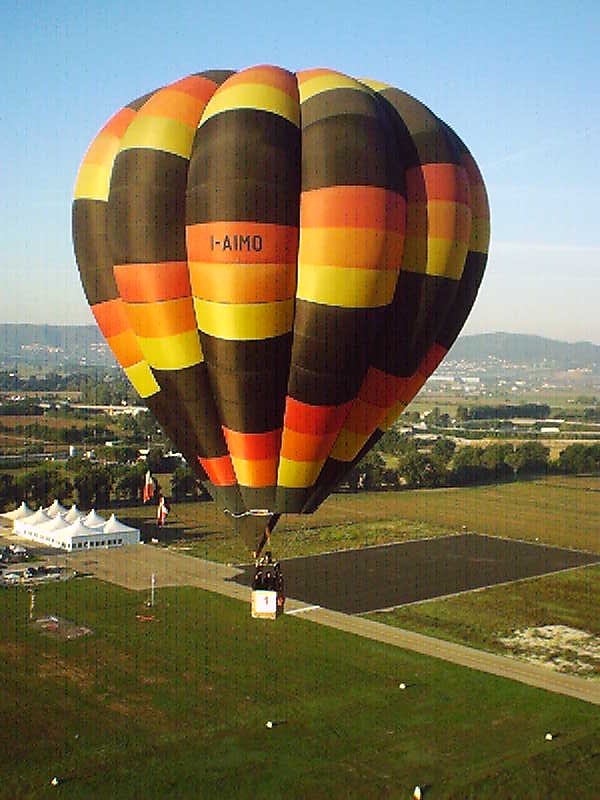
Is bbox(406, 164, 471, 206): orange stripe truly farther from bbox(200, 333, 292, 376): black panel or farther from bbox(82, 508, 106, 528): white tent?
bbox(82, 508, 106, 528): white tent

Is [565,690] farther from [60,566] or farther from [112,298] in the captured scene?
[60,566]

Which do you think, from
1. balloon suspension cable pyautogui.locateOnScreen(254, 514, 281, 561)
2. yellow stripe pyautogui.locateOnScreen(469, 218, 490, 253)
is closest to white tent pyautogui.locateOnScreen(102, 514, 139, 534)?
balloon suspension cable pyautogui.locateOnScreen(254, 514, 281, 561)

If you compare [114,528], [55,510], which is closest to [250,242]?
[114,528]

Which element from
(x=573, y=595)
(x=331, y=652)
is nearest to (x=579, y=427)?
(x=573, y=595)

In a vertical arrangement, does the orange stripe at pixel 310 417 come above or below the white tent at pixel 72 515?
above

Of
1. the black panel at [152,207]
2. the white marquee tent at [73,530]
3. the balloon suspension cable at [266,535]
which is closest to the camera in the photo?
the black panel at [152,207]

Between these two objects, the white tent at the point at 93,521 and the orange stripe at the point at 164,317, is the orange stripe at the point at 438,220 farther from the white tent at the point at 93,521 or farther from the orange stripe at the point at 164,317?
the white tent at the point at 93,521

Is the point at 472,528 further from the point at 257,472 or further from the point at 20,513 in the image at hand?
the point at 257,472

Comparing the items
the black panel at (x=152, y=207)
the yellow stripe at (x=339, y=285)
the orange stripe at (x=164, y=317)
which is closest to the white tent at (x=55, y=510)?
the orange stripe at (x=164, y=317)
